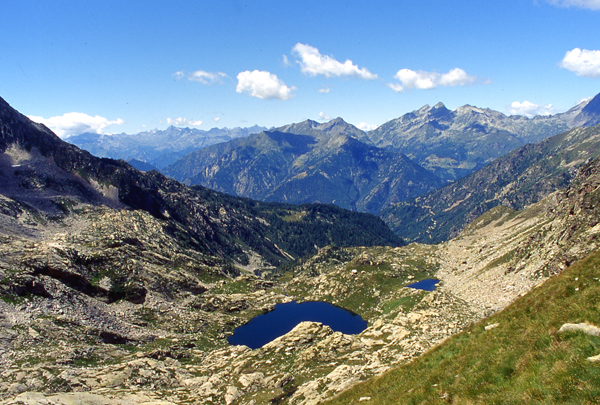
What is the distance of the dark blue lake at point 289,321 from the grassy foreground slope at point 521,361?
313ft

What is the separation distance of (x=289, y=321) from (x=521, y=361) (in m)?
132

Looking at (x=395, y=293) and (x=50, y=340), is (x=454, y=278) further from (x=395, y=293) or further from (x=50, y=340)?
(x=50, y=340)

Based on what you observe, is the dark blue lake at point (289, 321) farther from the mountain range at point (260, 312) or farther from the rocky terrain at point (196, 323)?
the rocky terrain at point (196, 323)

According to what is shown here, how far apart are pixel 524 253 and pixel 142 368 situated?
130 metres

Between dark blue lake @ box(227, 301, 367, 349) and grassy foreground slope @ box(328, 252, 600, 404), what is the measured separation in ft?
313

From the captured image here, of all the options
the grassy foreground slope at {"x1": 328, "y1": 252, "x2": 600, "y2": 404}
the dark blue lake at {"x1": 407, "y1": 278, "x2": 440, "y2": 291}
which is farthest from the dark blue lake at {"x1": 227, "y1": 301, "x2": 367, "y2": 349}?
the grassy foreground slope at {"x1": 328, "y1": 252, "x2": 600, "y2": 404}

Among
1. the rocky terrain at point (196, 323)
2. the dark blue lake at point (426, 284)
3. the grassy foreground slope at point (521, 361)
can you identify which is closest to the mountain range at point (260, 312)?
the grassy foreground slope at point (521, 361)

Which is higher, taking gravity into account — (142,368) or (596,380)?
(596,380)

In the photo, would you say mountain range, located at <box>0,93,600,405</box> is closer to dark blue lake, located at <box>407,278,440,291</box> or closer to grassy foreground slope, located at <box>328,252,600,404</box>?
grassy foreground slope, located at <box>328,252,600,404</box>

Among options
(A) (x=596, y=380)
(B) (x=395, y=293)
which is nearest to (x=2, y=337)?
(A) (x=596, y=380)

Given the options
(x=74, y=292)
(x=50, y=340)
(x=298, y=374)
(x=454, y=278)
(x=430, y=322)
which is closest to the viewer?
(x=298, y=374)

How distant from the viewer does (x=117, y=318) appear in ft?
329

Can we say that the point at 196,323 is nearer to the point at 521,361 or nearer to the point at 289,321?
the point at 289,321

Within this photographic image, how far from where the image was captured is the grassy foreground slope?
15555mm
